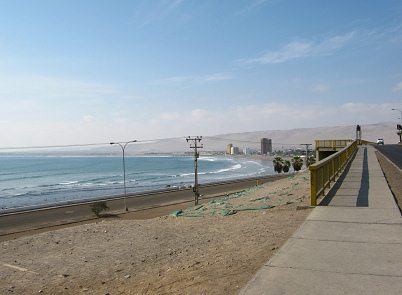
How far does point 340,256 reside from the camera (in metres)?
5.88

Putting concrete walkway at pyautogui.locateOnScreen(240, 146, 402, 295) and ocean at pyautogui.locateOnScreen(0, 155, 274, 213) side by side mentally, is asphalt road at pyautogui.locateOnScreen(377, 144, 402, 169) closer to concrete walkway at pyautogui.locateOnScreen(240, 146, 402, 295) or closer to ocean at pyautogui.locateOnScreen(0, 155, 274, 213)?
concrete walkway at pyautogui.locateOnScreen(240, 146, 402, 295)

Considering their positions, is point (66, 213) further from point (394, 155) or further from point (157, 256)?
point (157, 256)

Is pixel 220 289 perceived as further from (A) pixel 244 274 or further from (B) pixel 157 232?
(B) pixel 157 232

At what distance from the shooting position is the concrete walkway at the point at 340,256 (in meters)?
4.66

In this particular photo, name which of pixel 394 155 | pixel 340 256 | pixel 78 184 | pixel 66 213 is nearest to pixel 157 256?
pixel 340 256

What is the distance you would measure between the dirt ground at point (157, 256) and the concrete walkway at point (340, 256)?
52cm

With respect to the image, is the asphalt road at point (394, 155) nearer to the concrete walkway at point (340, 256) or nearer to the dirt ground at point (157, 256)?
the dirt ground at point (157, 256)

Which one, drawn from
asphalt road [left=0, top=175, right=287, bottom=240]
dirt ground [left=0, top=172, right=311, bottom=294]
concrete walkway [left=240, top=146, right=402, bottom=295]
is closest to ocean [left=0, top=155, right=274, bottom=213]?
asphalt road [left=0, top=175, right=287, bottom=240]

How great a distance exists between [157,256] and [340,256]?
4.21m

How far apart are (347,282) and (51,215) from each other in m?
36.6

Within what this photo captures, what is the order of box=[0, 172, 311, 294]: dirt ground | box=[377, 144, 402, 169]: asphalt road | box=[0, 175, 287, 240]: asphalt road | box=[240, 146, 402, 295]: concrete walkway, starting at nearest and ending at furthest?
box=[240, 146, 402, 295]: concrete walkway, box=[0, 172, 311, 294]: dirt ground, box=[377, 144, 402, 169]: asphalt road, box=[0, 175, 287, 240]: asphalt road

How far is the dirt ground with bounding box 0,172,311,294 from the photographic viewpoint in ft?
20.9

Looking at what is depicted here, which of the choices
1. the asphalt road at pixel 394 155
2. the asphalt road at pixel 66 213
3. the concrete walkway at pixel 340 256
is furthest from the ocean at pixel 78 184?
the concrete walkway at pixel 340 256

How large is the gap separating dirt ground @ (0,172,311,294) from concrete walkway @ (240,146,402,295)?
52cm
